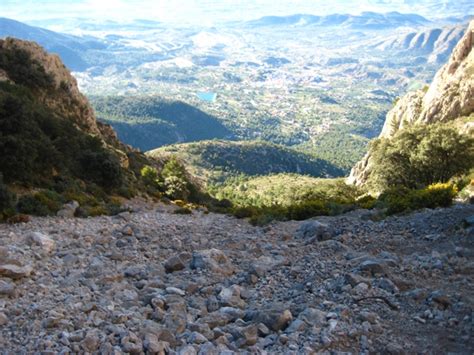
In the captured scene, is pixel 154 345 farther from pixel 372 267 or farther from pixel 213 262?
pixel 372 267

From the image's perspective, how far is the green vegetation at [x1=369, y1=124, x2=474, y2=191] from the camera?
35.2 meters

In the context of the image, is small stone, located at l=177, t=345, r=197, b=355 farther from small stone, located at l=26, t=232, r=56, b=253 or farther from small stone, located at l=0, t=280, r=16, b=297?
small stone, located at l=26, t=232, r=56, b=253

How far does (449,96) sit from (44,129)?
59005mm

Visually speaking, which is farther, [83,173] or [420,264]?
[83,173]

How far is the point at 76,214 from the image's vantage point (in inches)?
718

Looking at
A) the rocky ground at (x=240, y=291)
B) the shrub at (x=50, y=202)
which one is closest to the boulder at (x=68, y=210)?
the shrub at (x=50, y=202)

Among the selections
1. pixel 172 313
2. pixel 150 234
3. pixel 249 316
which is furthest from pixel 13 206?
pixel 249 316

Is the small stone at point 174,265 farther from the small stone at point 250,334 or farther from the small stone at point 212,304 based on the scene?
the small stone at point 250,334

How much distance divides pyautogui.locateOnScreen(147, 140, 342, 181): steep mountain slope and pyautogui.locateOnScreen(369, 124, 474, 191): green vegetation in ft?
309

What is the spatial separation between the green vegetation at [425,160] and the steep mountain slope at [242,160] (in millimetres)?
94276

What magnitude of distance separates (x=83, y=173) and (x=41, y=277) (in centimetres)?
1906

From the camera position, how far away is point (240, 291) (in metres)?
10.1

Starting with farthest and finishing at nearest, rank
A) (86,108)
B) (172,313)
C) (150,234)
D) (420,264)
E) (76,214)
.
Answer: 1. (86,108)
2. (76,214)
3. (150,234)
4. (420,264)
5. (172,313)

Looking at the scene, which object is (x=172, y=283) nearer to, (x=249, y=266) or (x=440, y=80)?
(x=249, y=266)
